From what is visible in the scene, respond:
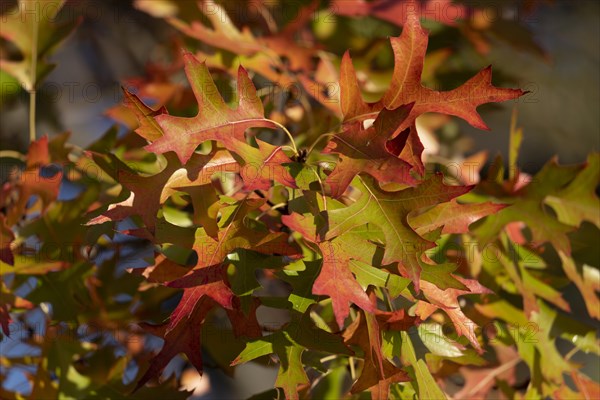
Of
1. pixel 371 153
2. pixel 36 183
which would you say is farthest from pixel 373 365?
pixel 36 183

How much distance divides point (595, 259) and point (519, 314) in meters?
0.17

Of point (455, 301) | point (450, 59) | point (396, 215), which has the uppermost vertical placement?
point (396, 215)

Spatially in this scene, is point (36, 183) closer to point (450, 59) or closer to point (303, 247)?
point (303, 247)

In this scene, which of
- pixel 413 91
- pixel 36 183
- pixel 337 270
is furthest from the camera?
pixel 36 183

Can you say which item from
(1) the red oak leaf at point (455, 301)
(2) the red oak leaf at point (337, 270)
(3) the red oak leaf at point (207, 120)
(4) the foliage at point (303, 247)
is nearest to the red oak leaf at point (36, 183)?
(4) the foliage at point (303, 247)

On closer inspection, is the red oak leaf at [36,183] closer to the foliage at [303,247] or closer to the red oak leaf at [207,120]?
the foliage at [303,247]

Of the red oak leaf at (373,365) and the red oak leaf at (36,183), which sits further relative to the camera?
the red oak leaf at (36,183)

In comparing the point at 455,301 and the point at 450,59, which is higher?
the point at 455,301

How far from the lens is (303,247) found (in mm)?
926

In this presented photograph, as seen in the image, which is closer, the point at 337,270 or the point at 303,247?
the point at 337,270

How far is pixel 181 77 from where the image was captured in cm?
173

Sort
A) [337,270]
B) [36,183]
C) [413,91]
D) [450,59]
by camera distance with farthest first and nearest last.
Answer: [450,59]
[36,183]
[413,91]
[337,270]

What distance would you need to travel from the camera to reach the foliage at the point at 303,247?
82 centimetres

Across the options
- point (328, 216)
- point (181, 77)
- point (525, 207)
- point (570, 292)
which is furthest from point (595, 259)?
point (181, 77)
